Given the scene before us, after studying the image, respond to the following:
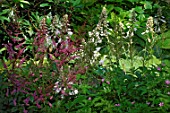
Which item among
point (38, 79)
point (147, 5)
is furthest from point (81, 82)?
Result: point (147, 5)

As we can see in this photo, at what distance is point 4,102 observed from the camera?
11.2ft

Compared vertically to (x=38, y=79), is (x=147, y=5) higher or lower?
higher

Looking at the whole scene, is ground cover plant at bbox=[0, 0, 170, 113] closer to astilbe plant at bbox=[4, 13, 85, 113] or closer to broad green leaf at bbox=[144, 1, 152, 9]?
astilbe plant at bbox=[4, 13, 85, 113]

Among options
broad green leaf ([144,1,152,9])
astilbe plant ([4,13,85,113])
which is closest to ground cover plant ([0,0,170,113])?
astilbe plant ([4,13,85,113])

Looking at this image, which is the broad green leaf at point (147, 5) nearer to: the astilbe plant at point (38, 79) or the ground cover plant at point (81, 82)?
Result: the ground cover plant at point (81, 82)

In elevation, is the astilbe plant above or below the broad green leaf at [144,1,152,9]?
below

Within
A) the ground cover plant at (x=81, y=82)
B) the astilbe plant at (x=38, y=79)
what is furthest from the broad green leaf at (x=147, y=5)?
the astilbe plant at (x=38, y=79)

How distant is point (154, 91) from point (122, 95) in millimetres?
315

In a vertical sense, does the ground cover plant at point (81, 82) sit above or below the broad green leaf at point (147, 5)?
below

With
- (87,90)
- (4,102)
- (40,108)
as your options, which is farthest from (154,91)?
(4,102)

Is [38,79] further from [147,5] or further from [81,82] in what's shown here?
[147,5]

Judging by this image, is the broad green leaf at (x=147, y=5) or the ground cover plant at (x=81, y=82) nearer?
the ground cover plant at (x=81, y=82)

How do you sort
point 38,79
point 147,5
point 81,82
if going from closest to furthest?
1. point 38,79
2. point 81,82
3. point 147,5

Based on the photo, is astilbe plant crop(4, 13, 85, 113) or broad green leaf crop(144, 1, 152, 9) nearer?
astilbe plant crop(4, 13, 85, 113)
